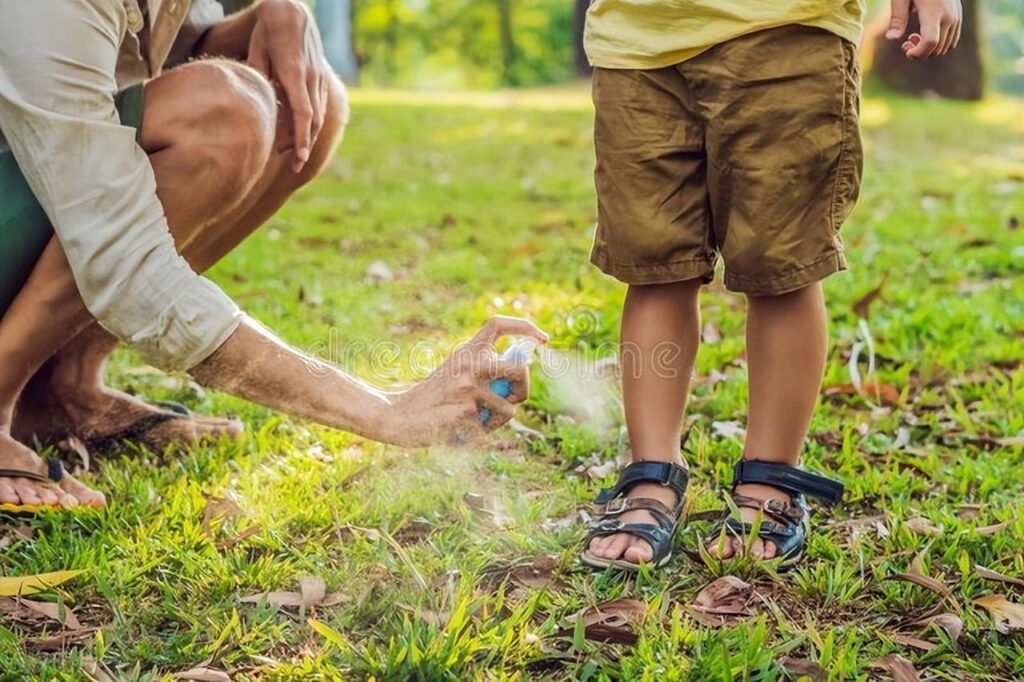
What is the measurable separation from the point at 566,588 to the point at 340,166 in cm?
474

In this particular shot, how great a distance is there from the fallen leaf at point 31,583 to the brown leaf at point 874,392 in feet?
5.35

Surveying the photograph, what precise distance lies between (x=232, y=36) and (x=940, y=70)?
9.53 meters

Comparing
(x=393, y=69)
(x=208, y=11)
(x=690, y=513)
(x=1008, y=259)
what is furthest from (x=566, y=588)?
(x=393, y=69)

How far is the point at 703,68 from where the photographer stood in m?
1.91

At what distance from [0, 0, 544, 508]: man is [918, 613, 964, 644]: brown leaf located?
2.12 ft

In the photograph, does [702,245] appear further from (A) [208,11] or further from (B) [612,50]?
(A) [208,11]

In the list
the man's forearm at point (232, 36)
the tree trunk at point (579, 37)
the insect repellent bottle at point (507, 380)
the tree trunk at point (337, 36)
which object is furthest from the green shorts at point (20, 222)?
the tree trunk at point (337, 36)

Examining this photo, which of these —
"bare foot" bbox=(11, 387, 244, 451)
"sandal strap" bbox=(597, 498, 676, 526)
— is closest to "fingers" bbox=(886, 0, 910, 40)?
"sandal strap" bbox=(597, 498, 676, 526)

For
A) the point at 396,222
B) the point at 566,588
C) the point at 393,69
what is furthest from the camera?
the point at 393,69

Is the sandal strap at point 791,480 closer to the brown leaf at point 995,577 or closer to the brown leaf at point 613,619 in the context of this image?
the brown leaf at point 995,577

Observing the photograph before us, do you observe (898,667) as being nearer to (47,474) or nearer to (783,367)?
(783,367)

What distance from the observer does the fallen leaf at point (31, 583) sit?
67.1 inches

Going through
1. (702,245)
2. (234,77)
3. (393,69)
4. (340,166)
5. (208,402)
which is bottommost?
(393,69)

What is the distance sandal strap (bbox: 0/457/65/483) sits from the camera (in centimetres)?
197
